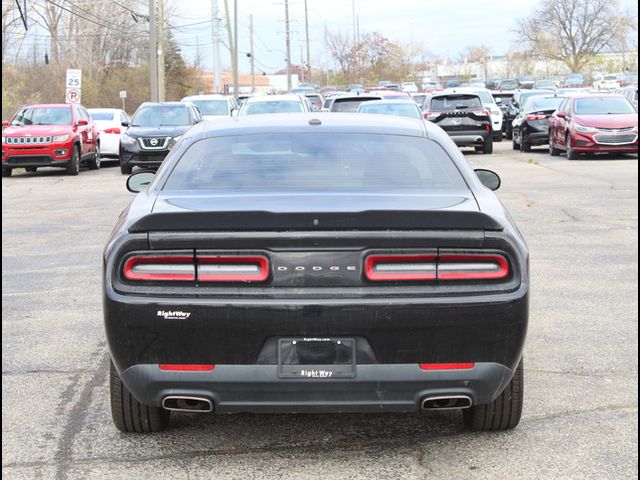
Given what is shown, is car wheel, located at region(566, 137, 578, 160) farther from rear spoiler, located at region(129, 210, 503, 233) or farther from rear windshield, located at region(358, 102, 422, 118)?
rear spoiler, located at region(129, 210, 503, 233)

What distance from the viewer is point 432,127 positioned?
19.5ft

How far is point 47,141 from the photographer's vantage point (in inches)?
906

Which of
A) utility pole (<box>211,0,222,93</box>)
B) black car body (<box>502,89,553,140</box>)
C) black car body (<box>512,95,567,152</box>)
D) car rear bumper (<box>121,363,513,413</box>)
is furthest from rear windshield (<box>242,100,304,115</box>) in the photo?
utility pole (<box>211,0,222,93</box>)

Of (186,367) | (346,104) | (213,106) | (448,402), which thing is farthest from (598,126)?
(186,367)

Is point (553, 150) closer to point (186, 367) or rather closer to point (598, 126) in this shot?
point (598, 126)

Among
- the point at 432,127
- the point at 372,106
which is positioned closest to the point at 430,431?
the point at 432,127

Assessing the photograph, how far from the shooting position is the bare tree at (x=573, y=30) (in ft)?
297

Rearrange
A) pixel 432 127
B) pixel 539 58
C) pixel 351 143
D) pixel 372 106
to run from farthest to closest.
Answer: pixel 539 58
pixel 372 106
pixel 432 127
pixel 351 143

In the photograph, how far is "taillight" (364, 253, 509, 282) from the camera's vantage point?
13.9ft

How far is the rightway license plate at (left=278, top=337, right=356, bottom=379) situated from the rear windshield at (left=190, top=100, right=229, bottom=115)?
25065 mm

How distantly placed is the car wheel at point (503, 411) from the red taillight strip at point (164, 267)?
1.54 m

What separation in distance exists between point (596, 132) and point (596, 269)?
1471 centimetres

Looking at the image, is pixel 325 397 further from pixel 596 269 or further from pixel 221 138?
pixel 596 269

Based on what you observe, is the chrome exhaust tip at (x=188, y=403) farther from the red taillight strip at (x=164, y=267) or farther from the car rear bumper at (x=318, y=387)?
the red taillight strip at (x=164, y=267)
